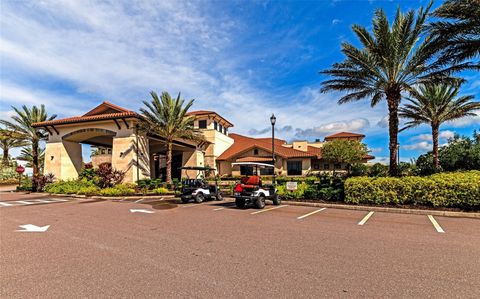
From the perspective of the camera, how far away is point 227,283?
13.4 feet

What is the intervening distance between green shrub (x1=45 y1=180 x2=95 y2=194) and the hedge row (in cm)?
1993

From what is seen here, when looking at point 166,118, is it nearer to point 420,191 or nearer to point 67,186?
point 67,186

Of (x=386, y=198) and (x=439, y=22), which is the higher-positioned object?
(x=439, y=22)

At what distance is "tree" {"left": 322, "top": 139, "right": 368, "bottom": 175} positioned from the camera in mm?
30406

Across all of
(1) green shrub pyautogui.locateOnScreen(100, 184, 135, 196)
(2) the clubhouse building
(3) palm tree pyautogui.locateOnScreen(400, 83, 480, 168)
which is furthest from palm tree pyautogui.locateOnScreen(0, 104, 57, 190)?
(3) palm tree pyautogui.locateOnScreen(400, 83, 480, 168)

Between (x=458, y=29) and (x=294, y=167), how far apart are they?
75.5 feet

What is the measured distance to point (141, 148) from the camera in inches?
940

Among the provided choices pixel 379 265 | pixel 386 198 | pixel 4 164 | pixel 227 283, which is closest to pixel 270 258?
pixel 227 283

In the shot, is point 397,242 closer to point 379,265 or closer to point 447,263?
point 447,263

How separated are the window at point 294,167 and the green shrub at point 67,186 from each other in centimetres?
2170

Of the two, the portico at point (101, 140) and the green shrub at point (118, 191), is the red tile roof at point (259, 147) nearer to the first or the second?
the portico at point (101, 140)

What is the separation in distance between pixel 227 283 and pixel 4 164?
47.6m

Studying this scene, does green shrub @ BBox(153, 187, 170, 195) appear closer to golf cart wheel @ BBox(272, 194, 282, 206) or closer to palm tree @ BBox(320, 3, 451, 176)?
golf cart wheel @ BBox(272, 194, 282, 206)

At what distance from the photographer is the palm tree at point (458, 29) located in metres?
11.2
